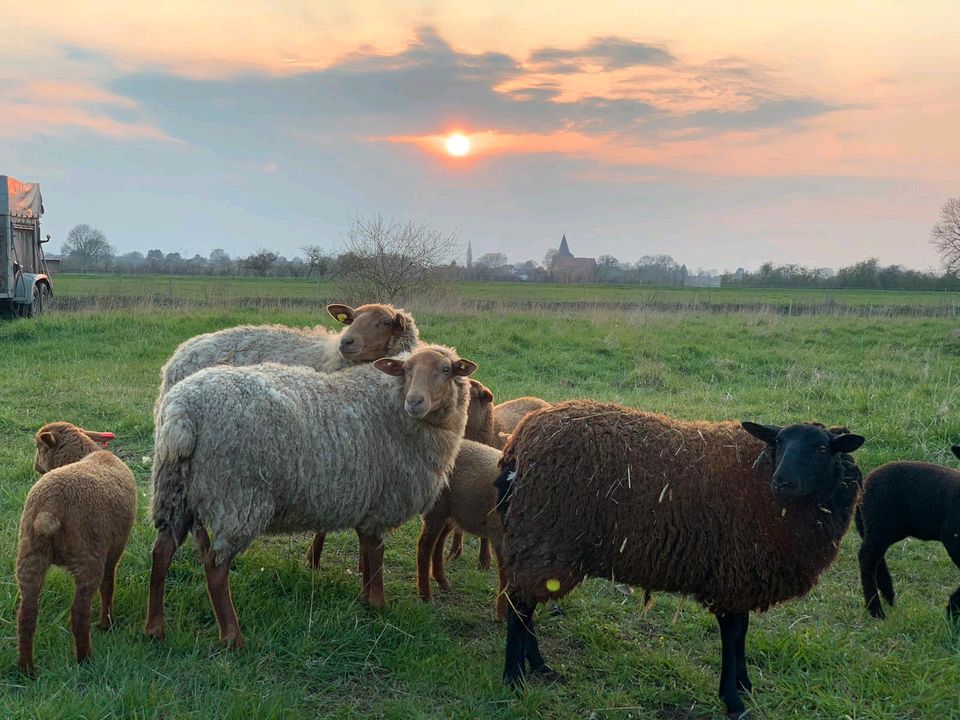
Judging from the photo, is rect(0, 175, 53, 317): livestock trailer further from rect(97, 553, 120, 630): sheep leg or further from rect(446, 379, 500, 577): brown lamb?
rect(97, 553, 120, 630): sheep leg

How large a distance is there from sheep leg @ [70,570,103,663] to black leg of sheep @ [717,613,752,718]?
11.1ft

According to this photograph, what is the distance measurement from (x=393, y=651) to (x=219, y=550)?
116 cm

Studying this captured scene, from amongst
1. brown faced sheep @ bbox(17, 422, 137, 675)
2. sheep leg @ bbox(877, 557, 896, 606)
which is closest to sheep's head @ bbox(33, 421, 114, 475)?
brown faced sheep @ bbox(17, 422, 137, 675)

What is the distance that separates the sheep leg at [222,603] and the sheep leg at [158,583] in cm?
24

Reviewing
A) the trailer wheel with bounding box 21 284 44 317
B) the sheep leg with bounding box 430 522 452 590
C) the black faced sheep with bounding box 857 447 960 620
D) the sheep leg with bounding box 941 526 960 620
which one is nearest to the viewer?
the sheep leg with bounding box 941 526 960 620

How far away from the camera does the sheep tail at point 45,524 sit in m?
3.54

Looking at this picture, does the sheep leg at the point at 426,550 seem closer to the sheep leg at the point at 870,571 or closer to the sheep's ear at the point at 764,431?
the sheep's ear at the point at 764,431

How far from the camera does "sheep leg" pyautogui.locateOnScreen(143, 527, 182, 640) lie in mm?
4078

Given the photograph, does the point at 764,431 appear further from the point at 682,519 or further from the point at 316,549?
the point at 316,549

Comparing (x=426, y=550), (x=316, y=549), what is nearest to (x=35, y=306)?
(x=316, y=549)

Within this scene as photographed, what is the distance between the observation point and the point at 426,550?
5.14m

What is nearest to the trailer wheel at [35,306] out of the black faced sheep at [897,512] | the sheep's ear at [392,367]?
the sheep's ear at [392,367]

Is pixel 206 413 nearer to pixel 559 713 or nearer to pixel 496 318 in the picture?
pixel 559 713

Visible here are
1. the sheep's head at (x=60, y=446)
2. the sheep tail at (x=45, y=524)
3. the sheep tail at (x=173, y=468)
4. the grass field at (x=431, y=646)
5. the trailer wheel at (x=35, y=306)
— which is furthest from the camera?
the trailer wheel at (x=35, y=306)
